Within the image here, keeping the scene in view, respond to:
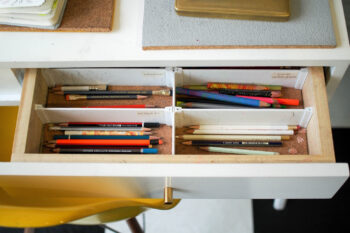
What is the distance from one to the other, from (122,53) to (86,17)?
11cm

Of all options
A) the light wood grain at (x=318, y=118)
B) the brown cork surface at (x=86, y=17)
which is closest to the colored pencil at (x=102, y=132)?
the brown cork surface at (x=86, y=17)

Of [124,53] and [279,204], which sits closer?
[124,53]

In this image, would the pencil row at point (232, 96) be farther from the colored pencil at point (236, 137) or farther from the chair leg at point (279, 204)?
the chair leg at point (279, 204)

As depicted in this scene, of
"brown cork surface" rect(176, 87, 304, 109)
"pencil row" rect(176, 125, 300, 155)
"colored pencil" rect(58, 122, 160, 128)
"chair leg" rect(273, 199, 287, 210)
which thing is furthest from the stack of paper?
"chair leg" rect(273, 199, 287, 210)

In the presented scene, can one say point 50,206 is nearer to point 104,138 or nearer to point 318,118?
point 104,138

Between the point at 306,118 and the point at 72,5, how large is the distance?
1.78 feet

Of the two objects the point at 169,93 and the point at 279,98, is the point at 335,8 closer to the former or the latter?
the point at 279,98

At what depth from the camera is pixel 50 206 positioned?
2.37 ft

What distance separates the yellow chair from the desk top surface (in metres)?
0.25

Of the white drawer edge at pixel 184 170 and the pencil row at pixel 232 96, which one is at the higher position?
the pencil row at pixel 232 96

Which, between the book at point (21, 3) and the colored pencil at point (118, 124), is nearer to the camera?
the book at point (21, 3)

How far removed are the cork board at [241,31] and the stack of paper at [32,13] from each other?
0.57 feet

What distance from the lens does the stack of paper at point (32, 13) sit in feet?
2.19

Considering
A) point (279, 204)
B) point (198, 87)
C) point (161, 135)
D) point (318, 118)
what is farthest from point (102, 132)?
point (279, 204)
